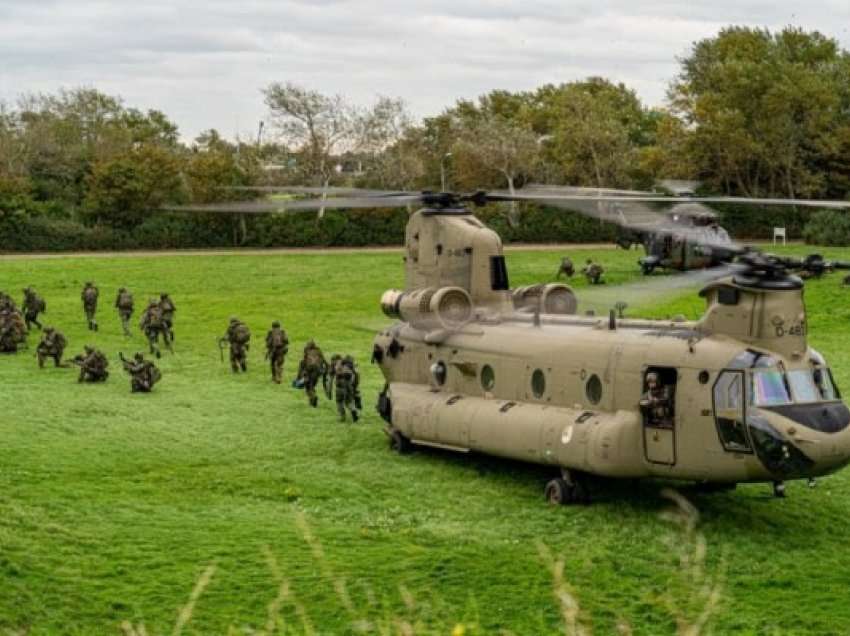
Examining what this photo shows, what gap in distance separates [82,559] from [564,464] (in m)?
6.24

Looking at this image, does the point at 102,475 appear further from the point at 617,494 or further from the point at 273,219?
the point at 273,219

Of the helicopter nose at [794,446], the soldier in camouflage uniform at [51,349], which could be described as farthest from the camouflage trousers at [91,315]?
the helicopter nose at [794,446]

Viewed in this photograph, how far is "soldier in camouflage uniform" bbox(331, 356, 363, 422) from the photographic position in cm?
2498

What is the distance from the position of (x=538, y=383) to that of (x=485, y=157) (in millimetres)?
51073

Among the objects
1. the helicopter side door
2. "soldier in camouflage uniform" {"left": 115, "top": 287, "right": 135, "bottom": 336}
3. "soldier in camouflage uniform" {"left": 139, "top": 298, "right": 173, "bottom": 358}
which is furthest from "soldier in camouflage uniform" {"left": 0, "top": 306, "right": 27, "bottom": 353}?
the helicopter side door

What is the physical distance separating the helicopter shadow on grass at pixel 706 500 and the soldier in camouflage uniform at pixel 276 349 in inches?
328

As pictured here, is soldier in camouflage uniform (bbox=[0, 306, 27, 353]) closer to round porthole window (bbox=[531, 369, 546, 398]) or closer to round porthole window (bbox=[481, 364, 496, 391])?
round porthole window (bbox=[481, 364, 496, 391])

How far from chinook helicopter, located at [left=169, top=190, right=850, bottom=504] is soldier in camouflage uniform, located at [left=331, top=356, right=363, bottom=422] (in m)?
1.14

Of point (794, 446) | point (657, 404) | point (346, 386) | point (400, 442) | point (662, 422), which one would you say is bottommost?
point (400, 442)

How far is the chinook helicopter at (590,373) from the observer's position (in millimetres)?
17484

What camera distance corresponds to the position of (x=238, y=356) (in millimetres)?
31188

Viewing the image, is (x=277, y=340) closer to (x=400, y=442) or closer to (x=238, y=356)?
(x=238, y=356)

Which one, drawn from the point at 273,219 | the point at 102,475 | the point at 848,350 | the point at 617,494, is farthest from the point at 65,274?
the point at 617,494

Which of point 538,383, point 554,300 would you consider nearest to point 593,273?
point 554,300
